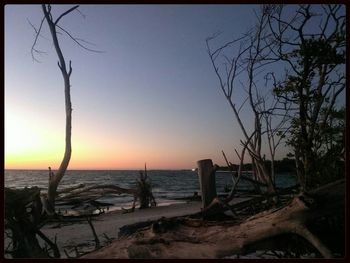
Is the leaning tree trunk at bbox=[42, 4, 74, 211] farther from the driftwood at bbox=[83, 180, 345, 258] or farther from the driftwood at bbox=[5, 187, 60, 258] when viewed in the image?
the driftwood at bbox=[83, 180, 345, 258]

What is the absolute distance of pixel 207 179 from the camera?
5125 millimetres

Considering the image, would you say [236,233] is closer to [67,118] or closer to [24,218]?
[67,118]

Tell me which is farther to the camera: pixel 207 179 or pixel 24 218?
pixel 24 218

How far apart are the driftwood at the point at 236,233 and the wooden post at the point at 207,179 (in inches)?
41.8

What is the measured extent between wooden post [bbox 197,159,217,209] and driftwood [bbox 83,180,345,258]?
1.06 metres

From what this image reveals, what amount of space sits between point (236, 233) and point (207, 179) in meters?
1.42

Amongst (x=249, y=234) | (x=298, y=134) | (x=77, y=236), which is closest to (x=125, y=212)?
(x=77, y=236)

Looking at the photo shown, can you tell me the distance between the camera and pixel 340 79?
785 centimetres

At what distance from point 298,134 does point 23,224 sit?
18.1 ft

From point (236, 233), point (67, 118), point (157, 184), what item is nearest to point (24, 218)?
point (67, 118)

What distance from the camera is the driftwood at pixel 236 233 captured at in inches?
136

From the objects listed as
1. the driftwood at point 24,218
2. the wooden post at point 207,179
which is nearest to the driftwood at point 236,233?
the wooden post at point 207,179

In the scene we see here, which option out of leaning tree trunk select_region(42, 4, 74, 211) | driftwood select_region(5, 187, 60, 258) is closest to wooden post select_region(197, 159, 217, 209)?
leaning tree trunk select_region(42, 4, 74, 211)
